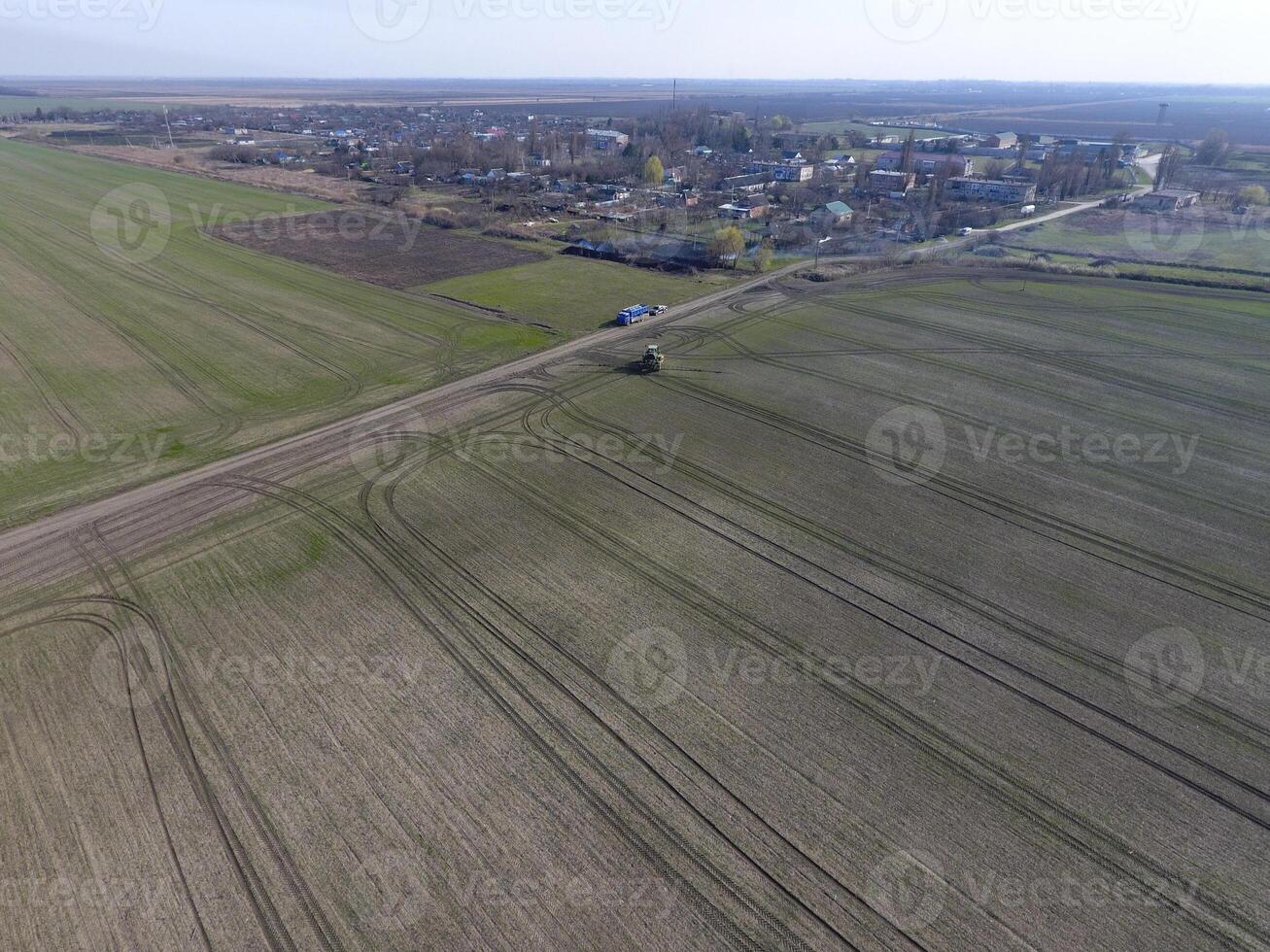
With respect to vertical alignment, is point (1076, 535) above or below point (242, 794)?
above

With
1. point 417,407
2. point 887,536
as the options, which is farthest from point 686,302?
point 887,536

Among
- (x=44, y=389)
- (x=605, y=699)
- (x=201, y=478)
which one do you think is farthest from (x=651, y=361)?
(x=44, y=389)

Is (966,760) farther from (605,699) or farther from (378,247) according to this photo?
(378,247)

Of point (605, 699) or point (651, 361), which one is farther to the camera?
point (651, 361)

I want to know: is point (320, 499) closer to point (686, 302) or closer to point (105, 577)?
point (105, 577)

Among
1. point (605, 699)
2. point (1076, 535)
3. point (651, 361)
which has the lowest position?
point (605, 699)

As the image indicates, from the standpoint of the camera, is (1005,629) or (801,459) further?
(801,459)

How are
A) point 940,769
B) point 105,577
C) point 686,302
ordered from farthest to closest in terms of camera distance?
point 686,302
point 105,577
point 940,769

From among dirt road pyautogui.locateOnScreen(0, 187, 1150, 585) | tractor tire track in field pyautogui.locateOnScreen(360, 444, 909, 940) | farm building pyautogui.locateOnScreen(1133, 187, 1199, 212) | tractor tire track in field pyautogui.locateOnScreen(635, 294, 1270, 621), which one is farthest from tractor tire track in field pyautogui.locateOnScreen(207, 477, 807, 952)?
farm building pyautogui.locateOnScreen(1133, 187, 1199, 212)

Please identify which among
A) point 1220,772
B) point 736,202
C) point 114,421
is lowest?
point 1220,772
